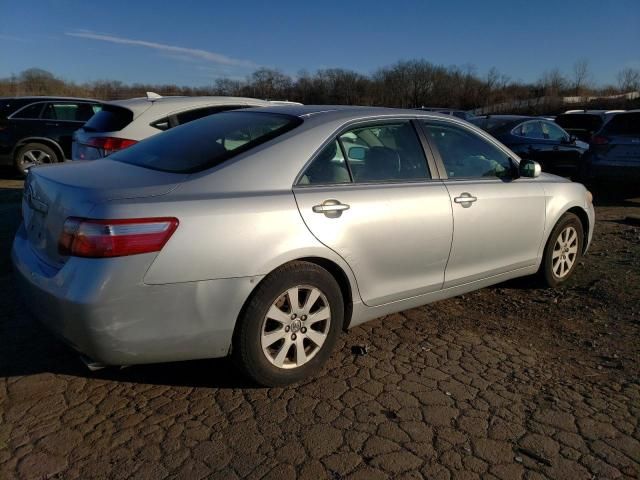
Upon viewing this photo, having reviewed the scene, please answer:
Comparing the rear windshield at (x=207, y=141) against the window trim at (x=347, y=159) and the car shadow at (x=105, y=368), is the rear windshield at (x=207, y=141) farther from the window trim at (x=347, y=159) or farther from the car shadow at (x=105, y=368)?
the car shadow at (x=105, y=368)

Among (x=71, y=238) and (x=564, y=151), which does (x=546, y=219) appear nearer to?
(x=71, y=238)

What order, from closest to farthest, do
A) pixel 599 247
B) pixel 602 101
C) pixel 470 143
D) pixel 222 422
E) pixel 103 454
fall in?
1. pixel 103 454
2. pixel 222 422
3. pixel 470 143
4. pixel 599 247
5. pixel 602 101

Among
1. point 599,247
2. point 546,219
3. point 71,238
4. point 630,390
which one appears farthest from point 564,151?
point 71,238

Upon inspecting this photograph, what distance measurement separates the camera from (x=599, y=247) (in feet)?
21.5

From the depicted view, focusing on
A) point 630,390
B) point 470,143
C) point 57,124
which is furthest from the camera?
point 57,124

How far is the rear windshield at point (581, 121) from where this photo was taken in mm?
16058

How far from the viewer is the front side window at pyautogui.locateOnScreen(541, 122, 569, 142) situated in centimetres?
1150

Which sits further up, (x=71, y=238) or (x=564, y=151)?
(x=71, y=238)

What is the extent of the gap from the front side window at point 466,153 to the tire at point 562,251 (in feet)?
2.70

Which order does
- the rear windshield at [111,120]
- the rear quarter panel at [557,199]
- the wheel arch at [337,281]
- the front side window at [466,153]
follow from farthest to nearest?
the rear windshield at [111,120] → the rear quarter panel at [557,199] → the front side window at [466,153] → the wheel arch at [337,281]

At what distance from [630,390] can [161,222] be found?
283 centimetres

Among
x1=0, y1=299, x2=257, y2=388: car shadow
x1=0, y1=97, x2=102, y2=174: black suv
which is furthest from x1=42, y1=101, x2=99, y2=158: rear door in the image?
x1=0, y1=299, x2=257, y2=388: car shadow

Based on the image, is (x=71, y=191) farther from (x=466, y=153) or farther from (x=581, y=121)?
(x=581, y=121)

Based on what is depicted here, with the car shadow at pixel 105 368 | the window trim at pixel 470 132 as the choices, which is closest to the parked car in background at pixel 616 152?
the window trim at pixel 470 132
